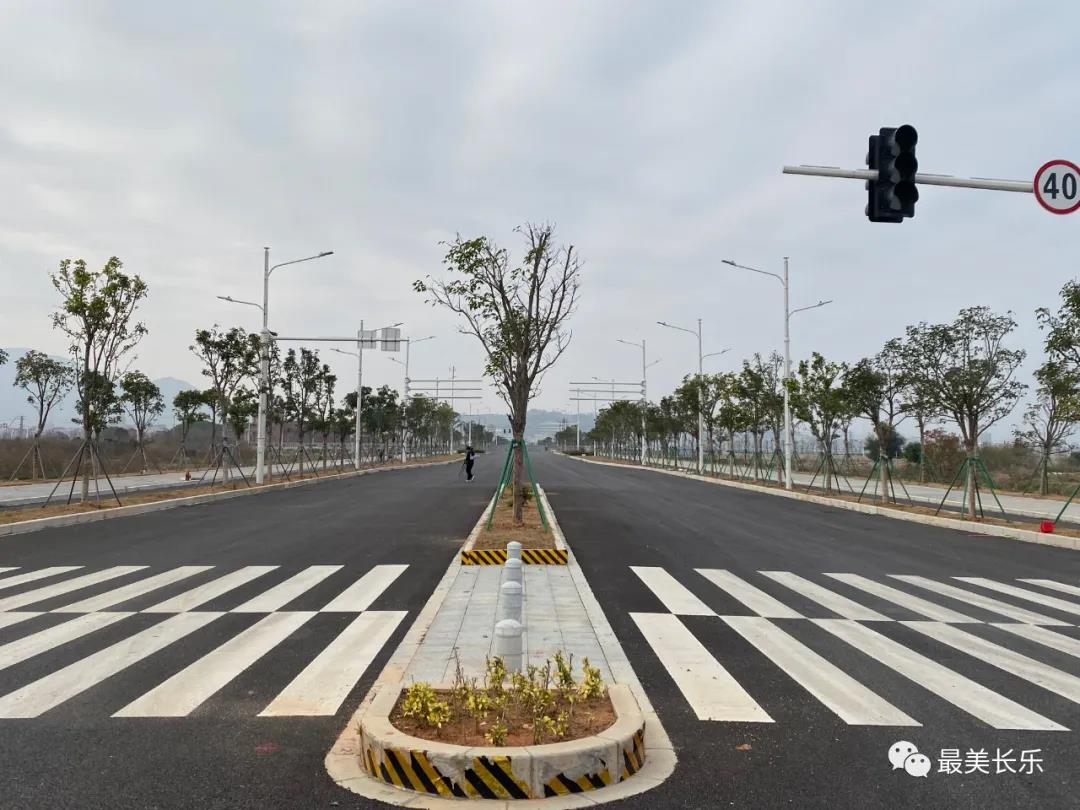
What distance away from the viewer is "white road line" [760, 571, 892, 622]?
348 inches

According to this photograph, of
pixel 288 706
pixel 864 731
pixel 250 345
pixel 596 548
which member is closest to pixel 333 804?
pixel 288 706

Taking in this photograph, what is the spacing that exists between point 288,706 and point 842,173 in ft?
27.4

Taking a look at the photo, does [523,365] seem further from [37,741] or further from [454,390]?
[454,390]

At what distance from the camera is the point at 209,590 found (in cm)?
976

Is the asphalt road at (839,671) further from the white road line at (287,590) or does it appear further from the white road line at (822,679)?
the white road line at (287,590)

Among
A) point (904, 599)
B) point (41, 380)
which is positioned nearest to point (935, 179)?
point (904, 599)

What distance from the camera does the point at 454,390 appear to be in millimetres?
71312

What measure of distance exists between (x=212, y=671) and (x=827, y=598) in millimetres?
7472

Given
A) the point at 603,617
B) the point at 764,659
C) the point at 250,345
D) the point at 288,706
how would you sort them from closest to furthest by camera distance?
the point at 288,706 < the point at 764,659 < the point at 603,617 < the point at 250,345

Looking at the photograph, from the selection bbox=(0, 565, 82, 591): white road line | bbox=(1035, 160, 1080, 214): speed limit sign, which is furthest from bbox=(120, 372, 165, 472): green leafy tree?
bbox=(1035, 160, 1080, 214): speed limit sign

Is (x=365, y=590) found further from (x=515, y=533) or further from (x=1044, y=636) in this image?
(x=1044, y=636)

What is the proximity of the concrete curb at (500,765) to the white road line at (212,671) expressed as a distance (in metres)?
1.97

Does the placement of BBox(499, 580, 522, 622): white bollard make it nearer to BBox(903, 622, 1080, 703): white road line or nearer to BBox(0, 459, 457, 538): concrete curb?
BBox(903, 622, 1080, 703): white road line

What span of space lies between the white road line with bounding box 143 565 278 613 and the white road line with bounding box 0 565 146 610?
5.08 feet
